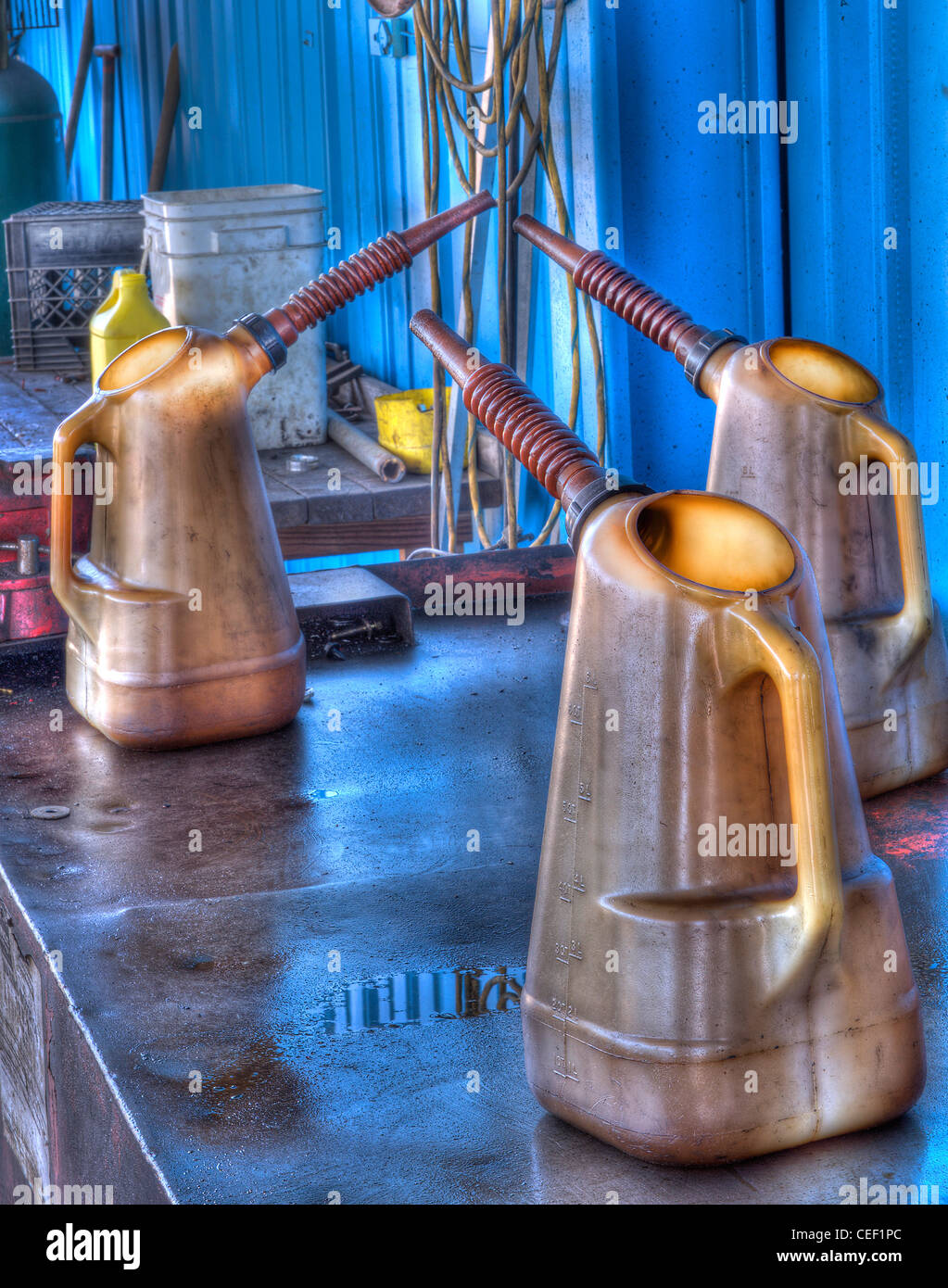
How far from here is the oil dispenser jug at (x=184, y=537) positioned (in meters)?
1.53

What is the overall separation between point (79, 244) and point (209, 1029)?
290 centimetres

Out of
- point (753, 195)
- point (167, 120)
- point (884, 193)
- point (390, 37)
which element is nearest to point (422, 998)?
point (884, 193)

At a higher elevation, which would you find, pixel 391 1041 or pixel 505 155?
pixel 505 155

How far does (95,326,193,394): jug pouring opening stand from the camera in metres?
1.56

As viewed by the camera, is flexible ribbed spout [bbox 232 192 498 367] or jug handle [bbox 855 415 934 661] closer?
jug handle [bbox 855 415 934 661]

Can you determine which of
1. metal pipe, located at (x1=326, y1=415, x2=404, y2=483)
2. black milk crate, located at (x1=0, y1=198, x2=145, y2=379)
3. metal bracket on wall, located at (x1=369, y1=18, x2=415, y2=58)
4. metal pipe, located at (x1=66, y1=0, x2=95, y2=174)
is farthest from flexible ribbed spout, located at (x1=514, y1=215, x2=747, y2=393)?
metal pipe, located at (x1=66, y1=0, x2=95, y2=174)

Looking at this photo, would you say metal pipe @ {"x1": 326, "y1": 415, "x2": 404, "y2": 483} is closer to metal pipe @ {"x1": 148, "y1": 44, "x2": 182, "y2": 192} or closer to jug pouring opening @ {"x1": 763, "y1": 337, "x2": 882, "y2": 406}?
jug pouring opening @ {"x1": 763, "y1": 337, "x2": 882, "y2": 406}

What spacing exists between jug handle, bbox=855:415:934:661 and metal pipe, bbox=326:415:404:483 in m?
1.54

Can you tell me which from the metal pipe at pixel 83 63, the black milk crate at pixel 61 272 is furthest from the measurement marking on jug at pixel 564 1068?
the metal pipe at pixel 83 63

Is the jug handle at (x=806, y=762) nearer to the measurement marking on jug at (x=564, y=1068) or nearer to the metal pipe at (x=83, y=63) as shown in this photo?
the measurement marking on jug at (x=564, y=1068)

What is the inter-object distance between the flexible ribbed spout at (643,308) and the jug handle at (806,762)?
25.2 inches

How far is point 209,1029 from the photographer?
1.08 metres
